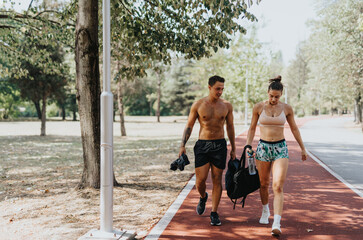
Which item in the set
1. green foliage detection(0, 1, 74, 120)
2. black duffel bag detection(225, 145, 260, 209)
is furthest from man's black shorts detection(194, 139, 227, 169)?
green foliage detection(0, 1, 74, 120)

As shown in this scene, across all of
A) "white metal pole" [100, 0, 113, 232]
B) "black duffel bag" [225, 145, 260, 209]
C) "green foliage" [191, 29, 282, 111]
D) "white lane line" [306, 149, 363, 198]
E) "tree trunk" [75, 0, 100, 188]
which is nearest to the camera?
"white metal pole" [100, 0, 113, 232]

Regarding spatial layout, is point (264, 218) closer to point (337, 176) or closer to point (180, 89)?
point (337, 176)

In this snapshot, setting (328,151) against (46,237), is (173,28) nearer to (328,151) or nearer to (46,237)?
(46,237)

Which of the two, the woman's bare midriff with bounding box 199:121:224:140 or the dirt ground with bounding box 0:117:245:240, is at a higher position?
the woman's bare midriff with bounding box 199:121:224:140

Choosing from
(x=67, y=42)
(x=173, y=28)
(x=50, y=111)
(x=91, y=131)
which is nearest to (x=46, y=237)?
(x=91, y=131)

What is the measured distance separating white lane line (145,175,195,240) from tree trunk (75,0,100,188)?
1763 millimetres

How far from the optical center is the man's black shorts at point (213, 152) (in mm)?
4902

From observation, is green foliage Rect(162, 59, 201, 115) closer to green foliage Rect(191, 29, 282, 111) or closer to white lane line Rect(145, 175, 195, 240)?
green foliage Rect(191, 29, 282, 111)

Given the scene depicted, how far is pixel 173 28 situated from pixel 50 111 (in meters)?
70.2

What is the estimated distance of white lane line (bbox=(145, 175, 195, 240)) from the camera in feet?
15.0

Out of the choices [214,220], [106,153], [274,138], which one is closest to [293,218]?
[214,220]

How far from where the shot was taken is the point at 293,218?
5355 mm

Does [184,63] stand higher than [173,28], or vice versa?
[184,63]

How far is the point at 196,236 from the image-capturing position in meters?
4.51
